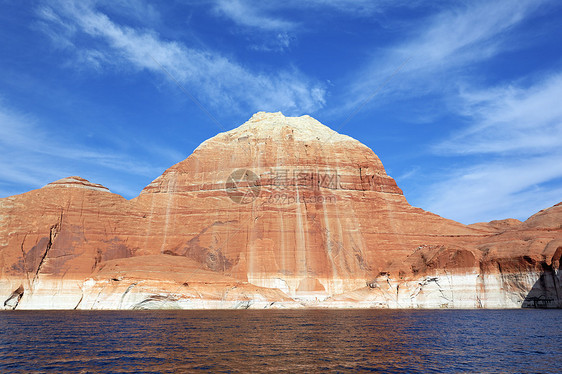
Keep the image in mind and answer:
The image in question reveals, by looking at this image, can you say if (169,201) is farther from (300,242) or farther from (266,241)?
(300,242)

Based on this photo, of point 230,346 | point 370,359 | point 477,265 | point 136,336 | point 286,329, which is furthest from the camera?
point 477,265

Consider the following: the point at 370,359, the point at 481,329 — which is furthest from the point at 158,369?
the point at 481,329

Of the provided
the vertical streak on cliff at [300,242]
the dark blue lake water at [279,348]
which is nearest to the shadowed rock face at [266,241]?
the vertical streak on cliff at [300,242]

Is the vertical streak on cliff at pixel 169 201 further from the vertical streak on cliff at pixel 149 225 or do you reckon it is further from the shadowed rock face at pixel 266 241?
the vertical streak on cliff at pixel 149 225

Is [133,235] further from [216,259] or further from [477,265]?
[477,265]

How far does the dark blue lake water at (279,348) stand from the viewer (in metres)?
23.0

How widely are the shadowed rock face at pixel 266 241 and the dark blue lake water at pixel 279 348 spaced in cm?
3232

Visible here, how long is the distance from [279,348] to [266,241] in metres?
66.0

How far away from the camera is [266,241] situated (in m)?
94.7

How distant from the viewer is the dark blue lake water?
23.0 m

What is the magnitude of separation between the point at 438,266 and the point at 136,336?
200ft

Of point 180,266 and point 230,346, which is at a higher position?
point 180,266

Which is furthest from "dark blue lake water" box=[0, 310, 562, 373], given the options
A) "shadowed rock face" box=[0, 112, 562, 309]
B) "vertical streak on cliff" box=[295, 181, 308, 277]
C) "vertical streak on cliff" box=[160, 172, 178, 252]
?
"vertical streak on cliff" box=[160, 172, 178, 252]

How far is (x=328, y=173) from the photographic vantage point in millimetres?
110125
